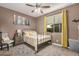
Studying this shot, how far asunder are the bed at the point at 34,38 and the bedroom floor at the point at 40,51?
0.14 m

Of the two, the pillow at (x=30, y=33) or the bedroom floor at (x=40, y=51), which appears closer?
the bedroom floor at (x=40, y=51)

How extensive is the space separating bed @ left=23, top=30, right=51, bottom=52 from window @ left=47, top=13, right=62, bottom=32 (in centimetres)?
21

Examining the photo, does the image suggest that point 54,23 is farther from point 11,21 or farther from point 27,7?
point 11,21

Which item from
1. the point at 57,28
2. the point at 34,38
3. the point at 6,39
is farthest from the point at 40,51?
the point at 6,39

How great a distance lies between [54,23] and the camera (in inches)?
79.0

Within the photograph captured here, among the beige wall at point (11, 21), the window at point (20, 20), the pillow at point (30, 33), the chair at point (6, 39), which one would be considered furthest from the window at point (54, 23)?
the chair at point (6, 39)

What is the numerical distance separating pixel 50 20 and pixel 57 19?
0.57ft

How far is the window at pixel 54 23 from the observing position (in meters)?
1.94

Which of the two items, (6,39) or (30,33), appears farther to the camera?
(30,33)

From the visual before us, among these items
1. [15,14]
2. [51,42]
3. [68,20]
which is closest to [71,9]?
[68,20]

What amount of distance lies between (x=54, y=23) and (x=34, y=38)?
0.59 meters

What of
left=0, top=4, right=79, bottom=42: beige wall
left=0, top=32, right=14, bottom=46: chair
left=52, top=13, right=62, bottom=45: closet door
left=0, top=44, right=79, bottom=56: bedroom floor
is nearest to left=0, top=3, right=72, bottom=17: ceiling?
left=0, top=4, right=79, bottom=42: beige wall

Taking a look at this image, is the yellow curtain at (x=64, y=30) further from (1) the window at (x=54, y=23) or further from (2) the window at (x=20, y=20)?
(2) the window at (x=20, y=20)

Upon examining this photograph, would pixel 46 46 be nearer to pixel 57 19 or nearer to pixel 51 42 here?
pixel 51 42
